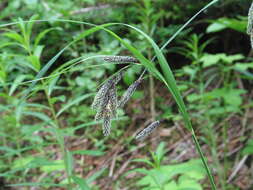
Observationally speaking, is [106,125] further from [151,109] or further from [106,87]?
[151,109]

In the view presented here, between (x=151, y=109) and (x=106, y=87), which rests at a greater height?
(x=106, y=87)

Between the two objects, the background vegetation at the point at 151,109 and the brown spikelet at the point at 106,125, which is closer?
the brown spikelet at the point at 106,125

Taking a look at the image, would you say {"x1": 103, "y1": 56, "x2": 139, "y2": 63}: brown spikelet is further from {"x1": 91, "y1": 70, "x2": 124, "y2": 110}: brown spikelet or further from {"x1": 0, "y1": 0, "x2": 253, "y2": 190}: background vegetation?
{"x1": 0, "y1": 0, "x2": 253, "y2": 190}: background vegetation

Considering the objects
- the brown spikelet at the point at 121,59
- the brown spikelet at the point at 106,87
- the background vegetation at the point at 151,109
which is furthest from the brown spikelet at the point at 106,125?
the background vegetation at the point at 151,109

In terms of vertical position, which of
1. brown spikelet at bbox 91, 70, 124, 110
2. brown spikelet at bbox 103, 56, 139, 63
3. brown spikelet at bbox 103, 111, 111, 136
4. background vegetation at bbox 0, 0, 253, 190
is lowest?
background vegetation at bbox 0, 0, 253, 190

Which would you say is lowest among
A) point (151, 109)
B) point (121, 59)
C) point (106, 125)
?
point (151, 109)

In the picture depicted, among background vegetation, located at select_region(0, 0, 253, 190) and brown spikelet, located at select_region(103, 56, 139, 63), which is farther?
background vegetation, located at select_region(0, 0, 253, 190)

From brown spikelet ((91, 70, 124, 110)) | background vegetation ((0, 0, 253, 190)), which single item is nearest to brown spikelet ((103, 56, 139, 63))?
brown spikelet ((91, 70, 124, 110))

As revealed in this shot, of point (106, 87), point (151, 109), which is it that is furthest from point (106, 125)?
point (151, 109)

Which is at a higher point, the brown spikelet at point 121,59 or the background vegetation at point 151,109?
the brown spikelet at point 121,59

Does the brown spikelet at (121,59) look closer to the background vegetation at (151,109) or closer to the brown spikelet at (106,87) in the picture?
the brown spikelet at (106,87)

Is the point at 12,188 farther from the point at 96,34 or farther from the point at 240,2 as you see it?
the point at 240,2

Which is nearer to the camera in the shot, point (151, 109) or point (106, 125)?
point (106, 125)

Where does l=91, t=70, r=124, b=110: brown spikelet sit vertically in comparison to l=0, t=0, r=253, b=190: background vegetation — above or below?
above
